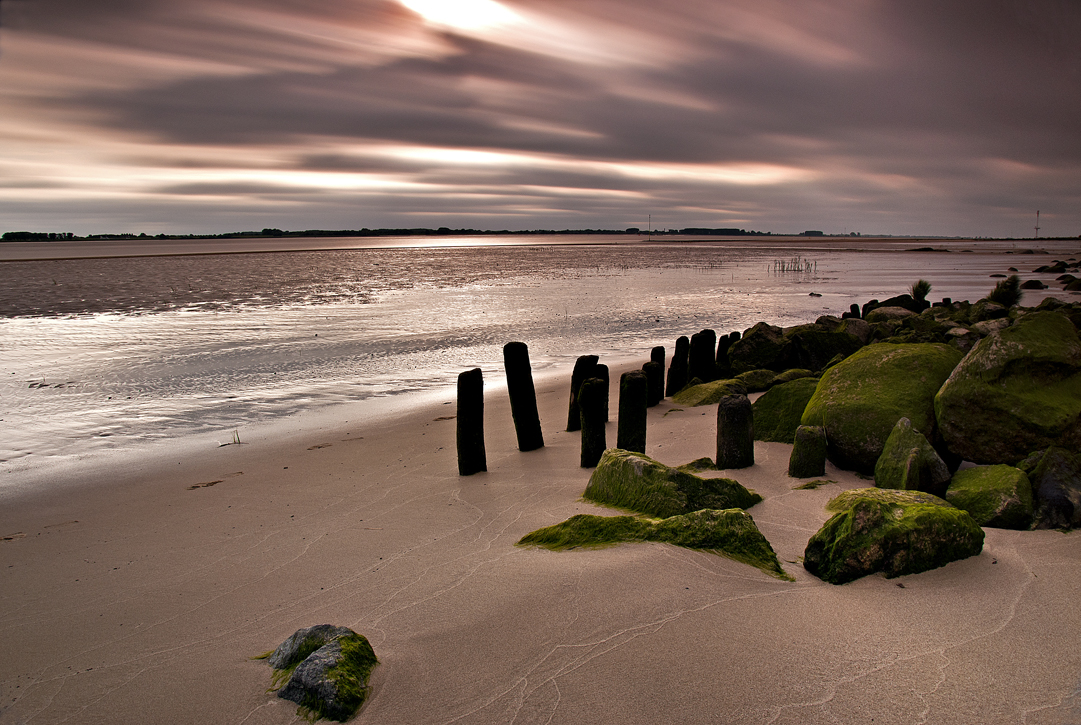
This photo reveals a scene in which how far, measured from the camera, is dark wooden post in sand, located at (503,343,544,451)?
7.58 m

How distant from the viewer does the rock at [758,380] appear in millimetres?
9945

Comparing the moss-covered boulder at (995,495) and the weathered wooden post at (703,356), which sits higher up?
the weathered wooden post at (703,356)

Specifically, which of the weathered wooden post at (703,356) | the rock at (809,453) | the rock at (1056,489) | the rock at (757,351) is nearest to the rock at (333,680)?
the rock at (809,453)

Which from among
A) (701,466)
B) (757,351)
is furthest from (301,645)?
(757,351)

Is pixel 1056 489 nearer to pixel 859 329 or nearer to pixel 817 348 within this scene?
pixel 817 348

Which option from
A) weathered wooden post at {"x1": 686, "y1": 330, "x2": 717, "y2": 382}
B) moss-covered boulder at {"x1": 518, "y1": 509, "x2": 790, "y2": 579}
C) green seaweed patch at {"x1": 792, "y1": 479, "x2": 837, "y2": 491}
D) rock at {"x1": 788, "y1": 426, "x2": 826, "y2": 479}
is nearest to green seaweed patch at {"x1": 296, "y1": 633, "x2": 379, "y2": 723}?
moss-covered boulder at {"x1": 518, "y1": 509, "x2": 790, "y2": 579}

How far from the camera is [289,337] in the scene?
18469mm

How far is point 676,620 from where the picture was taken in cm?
342

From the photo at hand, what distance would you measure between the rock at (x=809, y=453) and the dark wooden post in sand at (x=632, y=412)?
1.62 metres

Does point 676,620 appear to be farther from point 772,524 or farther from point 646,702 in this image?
point 772,524

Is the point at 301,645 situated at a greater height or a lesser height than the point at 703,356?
lesser

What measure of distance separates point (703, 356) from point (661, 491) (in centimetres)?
655

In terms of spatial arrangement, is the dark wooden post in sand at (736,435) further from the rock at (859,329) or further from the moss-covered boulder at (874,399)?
the rock at (859,329)

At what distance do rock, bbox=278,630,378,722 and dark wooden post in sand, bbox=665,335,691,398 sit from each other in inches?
321
